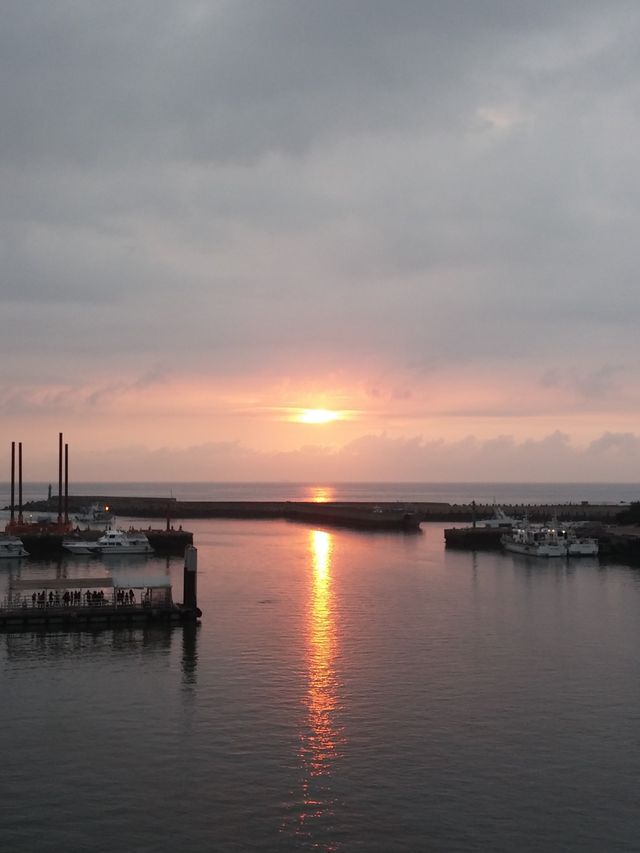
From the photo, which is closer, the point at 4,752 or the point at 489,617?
the point at 4,752

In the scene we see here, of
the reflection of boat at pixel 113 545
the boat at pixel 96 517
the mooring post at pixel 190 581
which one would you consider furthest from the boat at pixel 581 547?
the boat at pixel 96 517

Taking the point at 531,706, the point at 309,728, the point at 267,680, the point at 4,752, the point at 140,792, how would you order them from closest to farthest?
the point at 140,792
the point at 4,752
the point at 309,728
the point at 531,706
the point at 267,680

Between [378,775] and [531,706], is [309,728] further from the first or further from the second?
[531,706]

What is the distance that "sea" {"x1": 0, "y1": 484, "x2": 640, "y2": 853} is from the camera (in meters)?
24.9

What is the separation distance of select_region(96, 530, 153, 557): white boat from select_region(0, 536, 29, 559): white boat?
29.5 feet

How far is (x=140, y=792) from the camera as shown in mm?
27078

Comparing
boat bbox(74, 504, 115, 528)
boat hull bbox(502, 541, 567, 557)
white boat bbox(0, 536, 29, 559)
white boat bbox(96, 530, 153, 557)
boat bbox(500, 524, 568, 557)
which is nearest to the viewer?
white boat bbox(0, 536, 29, 559)

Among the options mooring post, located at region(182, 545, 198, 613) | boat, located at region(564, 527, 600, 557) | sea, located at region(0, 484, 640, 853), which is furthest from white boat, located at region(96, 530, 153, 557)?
boat, located at region(564, 527, 600, 557)

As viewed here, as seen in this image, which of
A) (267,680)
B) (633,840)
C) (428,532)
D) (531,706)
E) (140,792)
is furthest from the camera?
(428,532)

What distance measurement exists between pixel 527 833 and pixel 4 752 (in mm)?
17978

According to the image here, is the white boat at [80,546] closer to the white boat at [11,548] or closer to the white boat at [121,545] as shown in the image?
the white boat at [121,545]

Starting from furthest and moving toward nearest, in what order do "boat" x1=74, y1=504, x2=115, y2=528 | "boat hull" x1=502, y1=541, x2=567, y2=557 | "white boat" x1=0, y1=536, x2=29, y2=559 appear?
"boat" x1=74, y1=504, x2=115, y2=528
"boat hull" x1=502, y1=541, x2=567, y2=557
"white boat" x1=0, y1=536, x2=29, y2=559

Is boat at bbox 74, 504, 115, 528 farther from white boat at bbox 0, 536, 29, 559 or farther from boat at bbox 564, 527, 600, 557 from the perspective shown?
boat at bbox 564, 527, 600, 557

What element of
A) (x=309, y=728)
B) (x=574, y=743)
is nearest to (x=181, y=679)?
(x=309, y=728)
